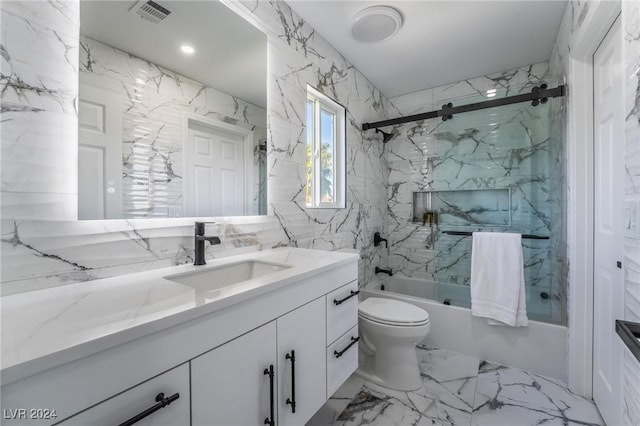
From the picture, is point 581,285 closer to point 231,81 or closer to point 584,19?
point 584,19

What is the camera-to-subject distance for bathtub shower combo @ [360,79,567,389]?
1898 millimetres

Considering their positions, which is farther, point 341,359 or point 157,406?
point 341,359

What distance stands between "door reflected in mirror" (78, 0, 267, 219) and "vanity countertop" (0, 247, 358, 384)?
0.28m

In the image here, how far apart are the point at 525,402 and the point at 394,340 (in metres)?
0.82

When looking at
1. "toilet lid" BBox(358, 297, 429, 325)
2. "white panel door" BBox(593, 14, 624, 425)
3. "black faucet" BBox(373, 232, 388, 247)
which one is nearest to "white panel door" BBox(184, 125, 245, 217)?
"toilet lid" BBox(358, 297, 429, 325)

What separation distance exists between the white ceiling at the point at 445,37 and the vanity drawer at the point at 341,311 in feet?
5.86

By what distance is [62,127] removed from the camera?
872 millimetres

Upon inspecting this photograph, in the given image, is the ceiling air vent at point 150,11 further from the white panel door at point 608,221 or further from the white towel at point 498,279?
the white towel at point 498,279

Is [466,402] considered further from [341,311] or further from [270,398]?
[270,398]

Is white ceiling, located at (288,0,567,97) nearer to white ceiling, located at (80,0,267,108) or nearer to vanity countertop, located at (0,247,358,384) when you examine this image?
white ceiling, located at (80,0,267,108)

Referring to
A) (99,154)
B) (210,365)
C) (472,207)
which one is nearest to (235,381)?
(210,365)

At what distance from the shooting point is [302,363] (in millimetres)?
1033

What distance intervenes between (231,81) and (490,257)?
220cm

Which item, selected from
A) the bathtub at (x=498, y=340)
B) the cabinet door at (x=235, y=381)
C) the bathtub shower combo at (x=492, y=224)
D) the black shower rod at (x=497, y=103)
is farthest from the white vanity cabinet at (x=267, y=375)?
the black shower rod at (x=497, y=103)
